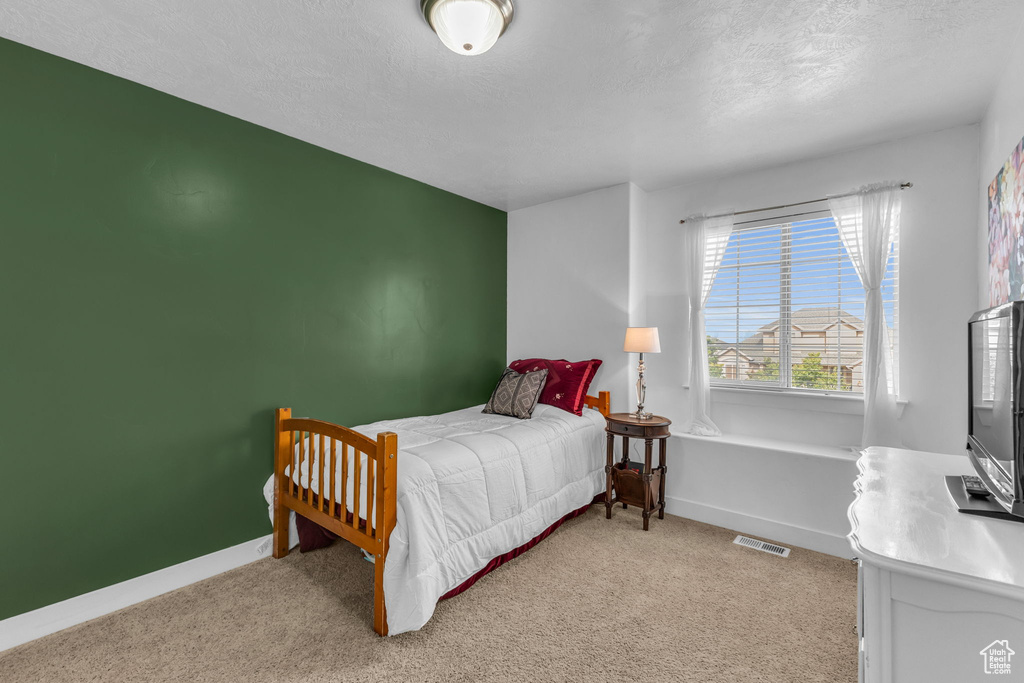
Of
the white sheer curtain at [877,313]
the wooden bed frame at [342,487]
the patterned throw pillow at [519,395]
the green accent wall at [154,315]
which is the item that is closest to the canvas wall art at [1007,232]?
the white sheer curtain at [877,313]

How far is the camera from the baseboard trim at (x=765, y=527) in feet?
8.95

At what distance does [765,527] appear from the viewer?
2.97 m

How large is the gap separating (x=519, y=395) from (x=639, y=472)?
1.02 metres

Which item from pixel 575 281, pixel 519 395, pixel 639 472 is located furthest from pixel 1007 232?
pixel 519 395

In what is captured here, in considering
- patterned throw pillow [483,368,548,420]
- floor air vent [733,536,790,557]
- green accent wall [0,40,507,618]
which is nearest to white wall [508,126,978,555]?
floor air vent [733,536,790,557]

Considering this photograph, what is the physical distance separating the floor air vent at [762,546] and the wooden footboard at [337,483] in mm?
2225

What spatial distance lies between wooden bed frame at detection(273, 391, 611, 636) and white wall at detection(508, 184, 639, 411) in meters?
2.13

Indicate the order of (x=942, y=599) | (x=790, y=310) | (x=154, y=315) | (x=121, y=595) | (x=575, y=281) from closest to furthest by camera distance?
(x=942, y=599) < (x=121, y=595) < (x=154, y=315) < (x=790, y=310) < (x=575, y=281)

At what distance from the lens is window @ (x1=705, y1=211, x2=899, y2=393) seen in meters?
2.97

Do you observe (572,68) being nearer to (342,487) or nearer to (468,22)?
(468,22)

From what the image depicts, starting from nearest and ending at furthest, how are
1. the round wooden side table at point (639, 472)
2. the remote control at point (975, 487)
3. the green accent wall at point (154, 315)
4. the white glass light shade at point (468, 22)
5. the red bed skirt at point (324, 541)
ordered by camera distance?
the remote control at point (975, 487) < the white glass light shade at point (468, 22) < the green accent wall at point (154, 315) < the red bed skirt at point (324, 541) < the round wooden side table at point (639, 472)

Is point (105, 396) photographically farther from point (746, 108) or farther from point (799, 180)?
point (799, 180)

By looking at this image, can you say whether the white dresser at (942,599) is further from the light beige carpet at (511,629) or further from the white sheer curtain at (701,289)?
the white sheer curtain at (701,289)

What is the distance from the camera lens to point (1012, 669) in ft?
2.91
